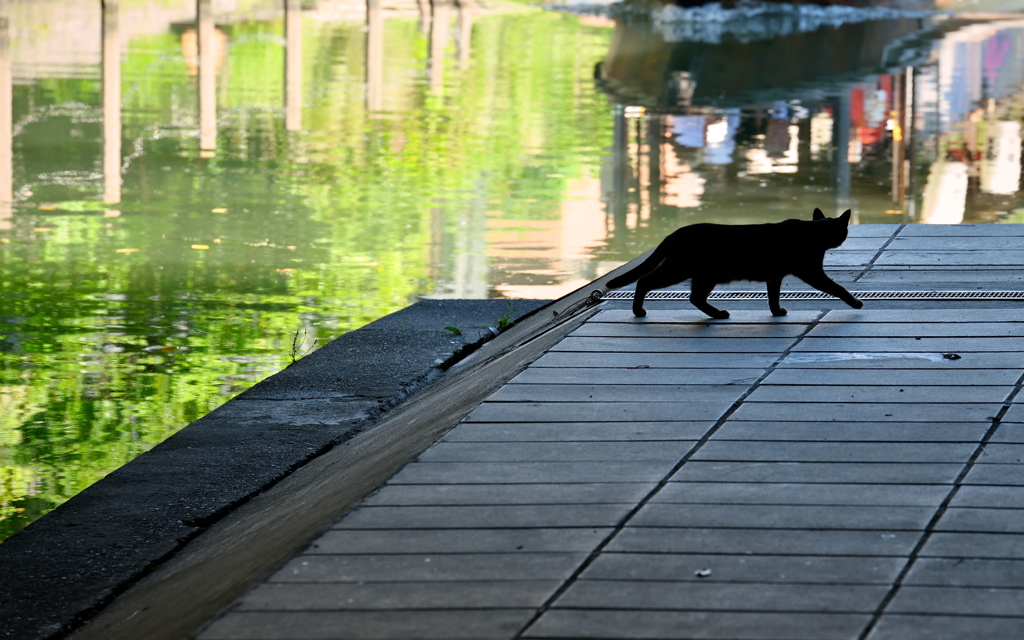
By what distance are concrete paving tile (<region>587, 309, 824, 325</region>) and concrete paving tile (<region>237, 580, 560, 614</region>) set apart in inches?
126

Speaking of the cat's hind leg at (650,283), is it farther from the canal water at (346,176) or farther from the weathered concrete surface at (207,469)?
the canal water at (346,176)

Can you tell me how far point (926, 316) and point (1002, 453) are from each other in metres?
2.15

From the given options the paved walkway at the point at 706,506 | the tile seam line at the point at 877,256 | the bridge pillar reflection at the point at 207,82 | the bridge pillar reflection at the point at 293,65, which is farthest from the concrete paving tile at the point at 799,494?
the bridge pillar reflection at the point at 293,65

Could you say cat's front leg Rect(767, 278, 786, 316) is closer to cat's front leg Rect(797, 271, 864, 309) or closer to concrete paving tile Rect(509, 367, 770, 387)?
cat's front leg Rect(797, 271, 864, 309)

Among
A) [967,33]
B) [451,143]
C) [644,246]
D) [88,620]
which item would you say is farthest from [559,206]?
[967,33]

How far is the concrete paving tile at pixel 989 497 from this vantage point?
410cm

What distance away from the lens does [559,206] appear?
13297mm

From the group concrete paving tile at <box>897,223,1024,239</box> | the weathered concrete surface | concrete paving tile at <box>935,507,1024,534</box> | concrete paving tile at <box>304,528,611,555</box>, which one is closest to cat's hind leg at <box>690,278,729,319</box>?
the weathered concrete surface

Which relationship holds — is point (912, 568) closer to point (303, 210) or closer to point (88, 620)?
point (88, 620)

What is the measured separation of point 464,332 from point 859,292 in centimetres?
238

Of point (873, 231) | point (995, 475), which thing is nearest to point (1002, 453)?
point (995, 475)

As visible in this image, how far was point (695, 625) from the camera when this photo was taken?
333 cm

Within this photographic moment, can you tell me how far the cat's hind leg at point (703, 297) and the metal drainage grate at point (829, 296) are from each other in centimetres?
64

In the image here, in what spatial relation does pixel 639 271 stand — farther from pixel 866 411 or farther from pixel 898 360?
pixel 866 411
